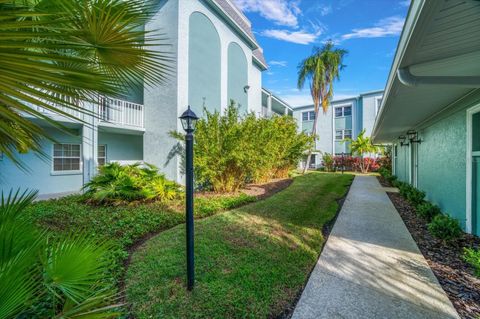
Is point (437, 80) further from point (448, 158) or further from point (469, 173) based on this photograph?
point (448, 158)

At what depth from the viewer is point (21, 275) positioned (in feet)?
3.81

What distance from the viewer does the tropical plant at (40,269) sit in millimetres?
1106

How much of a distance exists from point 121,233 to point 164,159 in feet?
18.5

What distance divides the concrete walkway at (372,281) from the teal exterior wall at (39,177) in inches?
364

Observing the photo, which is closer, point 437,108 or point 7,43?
point 7,43

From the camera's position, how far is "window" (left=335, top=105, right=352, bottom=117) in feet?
83.0

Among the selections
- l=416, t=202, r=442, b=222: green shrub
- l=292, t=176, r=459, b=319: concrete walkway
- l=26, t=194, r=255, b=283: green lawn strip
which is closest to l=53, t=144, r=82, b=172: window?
l=26, t=194, r=255, b=283: green lawn strip

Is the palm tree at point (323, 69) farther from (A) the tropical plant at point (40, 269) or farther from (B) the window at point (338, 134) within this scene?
(A) the tropical plant at point (40, 269)

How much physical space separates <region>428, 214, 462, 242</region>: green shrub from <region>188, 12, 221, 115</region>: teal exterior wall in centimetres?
928

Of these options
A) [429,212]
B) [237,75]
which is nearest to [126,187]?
[429,212]

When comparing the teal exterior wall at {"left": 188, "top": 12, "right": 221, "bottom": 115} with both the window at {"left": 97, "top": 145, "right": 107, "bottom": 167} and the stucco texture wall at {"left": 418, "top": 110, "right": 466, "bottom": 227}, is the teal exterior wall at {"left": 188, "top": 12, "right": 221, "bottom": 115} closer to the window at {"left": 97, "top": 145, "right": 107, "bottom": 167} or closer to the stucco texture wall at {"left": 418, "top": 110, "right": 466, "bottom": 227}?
the window at {"left": 97, "top": 145, "right": 107, "bottom": 167}

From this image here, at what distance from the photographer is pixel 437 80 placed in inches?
114

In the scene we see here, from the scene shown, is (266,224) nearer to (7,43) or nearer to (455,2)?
(455,2)

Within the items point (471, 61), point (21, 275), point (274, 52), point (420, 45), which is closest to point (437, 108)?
point (471, 61)
